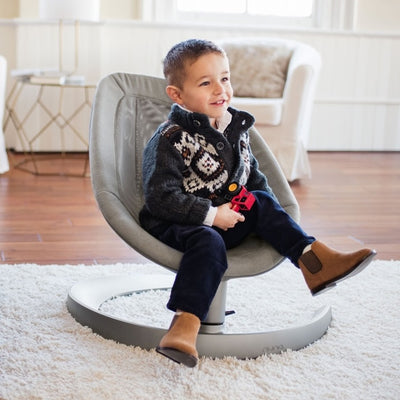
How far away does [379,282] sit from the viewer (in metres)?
2.47

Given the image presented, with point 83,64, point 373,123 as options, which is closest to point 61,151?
point 83,64

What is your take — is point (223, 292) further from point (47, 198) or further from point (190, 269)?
point (47, 198)

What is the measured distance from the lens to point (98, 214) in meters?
3.43

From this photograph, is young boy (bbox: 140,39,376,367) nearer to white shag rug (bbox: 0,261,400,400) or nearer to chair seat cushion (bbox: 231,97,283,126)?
white shag rug (bbox: 0,261,400,400)

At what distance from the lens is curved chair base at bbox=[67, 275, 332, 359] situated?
1.81 meters

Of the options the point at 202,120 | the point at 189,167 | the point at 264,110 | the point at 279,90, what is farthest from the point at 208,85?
the point at 279,90

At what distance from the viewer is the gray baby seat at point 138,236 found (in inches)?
71.1

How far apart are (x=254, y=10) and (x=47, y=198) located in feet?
8.55

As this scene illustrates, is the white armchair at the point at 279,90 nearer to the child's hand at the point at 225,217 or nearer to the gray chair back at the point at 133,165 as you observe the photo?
the gray chair back at the point at 133,165

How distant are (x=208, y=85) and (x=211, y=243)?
420mm

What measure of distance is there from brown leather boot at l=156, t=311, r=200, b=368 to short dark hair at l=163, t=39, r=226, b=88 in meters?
0.62

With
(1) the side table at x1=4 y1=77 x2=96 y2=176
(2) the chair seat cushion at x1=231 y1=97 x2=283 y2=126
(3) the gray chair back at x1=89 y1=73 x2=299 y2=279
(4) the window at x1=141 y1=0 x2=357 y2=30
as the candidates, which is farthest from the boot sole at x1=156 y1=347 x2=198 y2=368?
(4) the window at x1=141 y1=0 x2=357 y2=30

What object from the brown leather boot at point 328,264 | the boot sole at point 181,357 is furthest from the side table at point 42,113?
the boot sole at point 181,357

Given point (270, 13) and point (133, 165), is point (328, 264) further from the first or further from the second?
point (270, 13)
